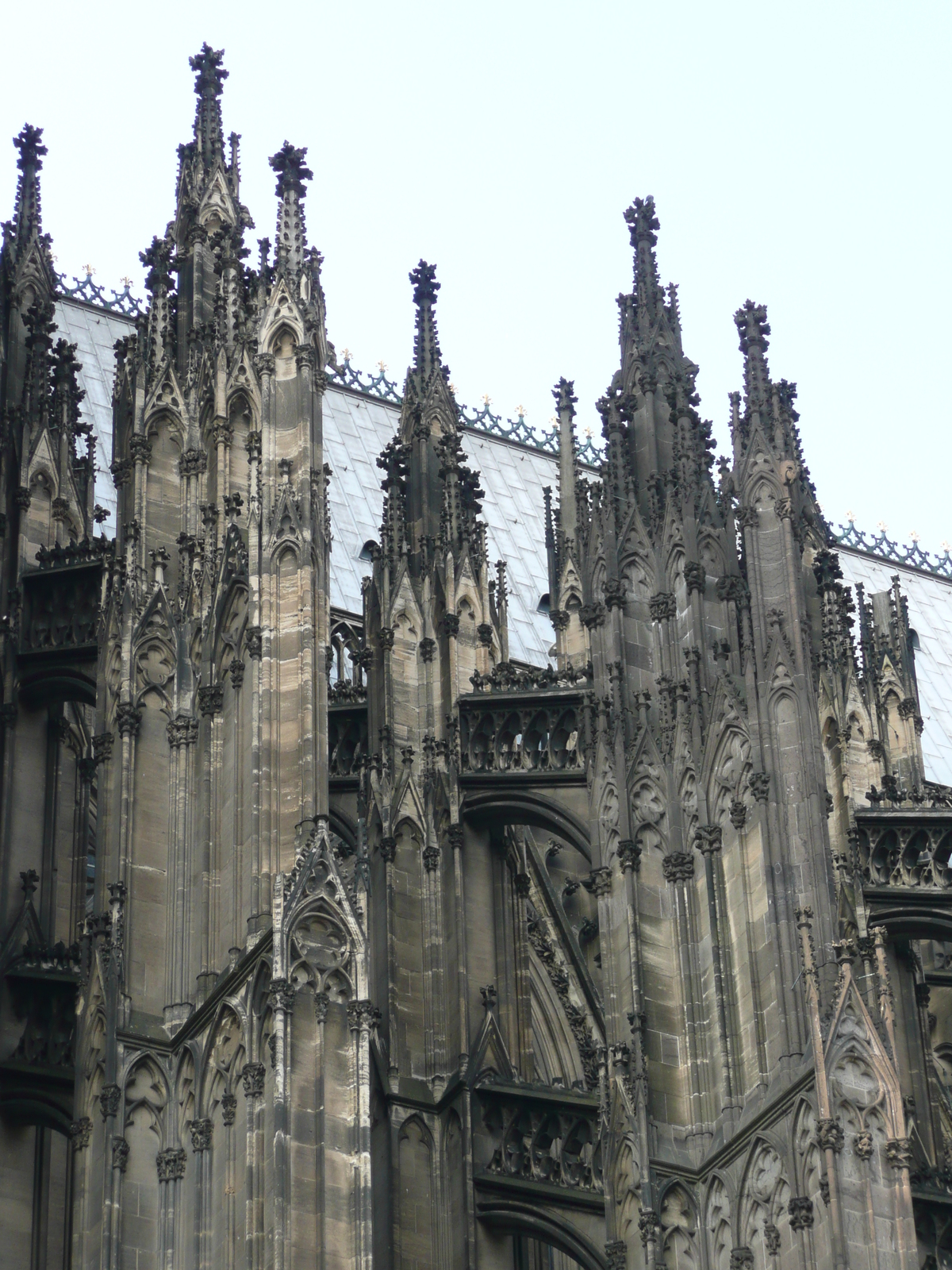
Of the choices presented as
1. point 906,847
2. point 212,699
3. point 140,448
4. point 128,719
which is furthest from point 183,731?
point 906,847

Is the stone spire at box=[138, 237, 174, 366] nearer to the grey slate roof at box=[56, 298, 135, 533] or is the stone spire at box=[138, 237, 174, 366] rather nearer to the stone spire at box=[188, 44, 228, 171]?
the stone spire at box=[188, 44, 228, 171]

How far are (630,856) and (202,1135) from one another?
631 centimetres

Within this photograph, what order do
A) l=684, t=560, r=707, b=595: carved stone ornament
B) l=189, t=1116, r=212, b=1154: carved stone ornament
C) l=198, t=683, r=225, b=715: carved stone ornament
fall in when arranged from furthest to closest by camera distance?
l=684, t=560, r=707, b=595: carved stone ornament, l=198, t=683, r=225, b=715: carved stone ornament, l=189, t=1116, r=212, b=1154: carved stone ornament

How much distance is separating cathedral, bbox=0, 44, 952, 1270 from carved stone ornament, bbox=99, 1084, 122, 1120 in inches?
2.9

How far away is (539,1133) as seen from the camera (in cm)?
3228

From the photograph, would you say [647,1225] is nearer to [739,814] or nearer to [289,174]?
[739,814]

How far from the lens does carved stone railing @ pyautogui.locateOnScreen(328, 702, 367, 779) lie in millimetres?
36281

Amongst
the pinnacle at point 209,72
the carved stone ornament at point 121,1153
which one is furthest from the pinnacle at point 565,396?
the carved stone ornament at point 121,1153

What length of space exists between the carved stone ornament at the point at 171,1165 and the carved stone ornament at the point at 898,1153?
6371 mm

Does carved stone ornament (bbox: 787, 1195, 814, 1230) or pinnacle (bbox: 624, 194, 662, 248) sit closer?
carved stone ornament (bbox: 787, 1195, 814, 1230)

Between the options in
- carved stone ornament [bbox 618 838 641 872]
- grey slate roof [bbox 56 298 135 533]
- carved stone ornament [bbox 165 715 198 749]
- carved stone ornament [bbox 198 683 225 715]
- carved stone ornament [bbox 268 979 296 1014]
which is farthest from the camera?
grey slate roof [bbox 56 298 135 533]

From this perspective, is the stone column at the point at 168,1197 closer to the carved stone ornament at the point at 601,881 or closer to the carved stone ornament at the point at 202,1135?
the carved stone ornament at the point at 202,1135

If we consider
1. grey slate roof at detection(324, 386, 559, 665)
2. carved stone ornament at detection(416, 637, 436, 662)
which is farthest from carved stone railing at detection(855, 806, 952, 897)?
grey slate roof at detection(324, 386, 559, 665)

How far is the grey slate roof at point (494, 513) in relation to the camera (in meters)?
49.0
